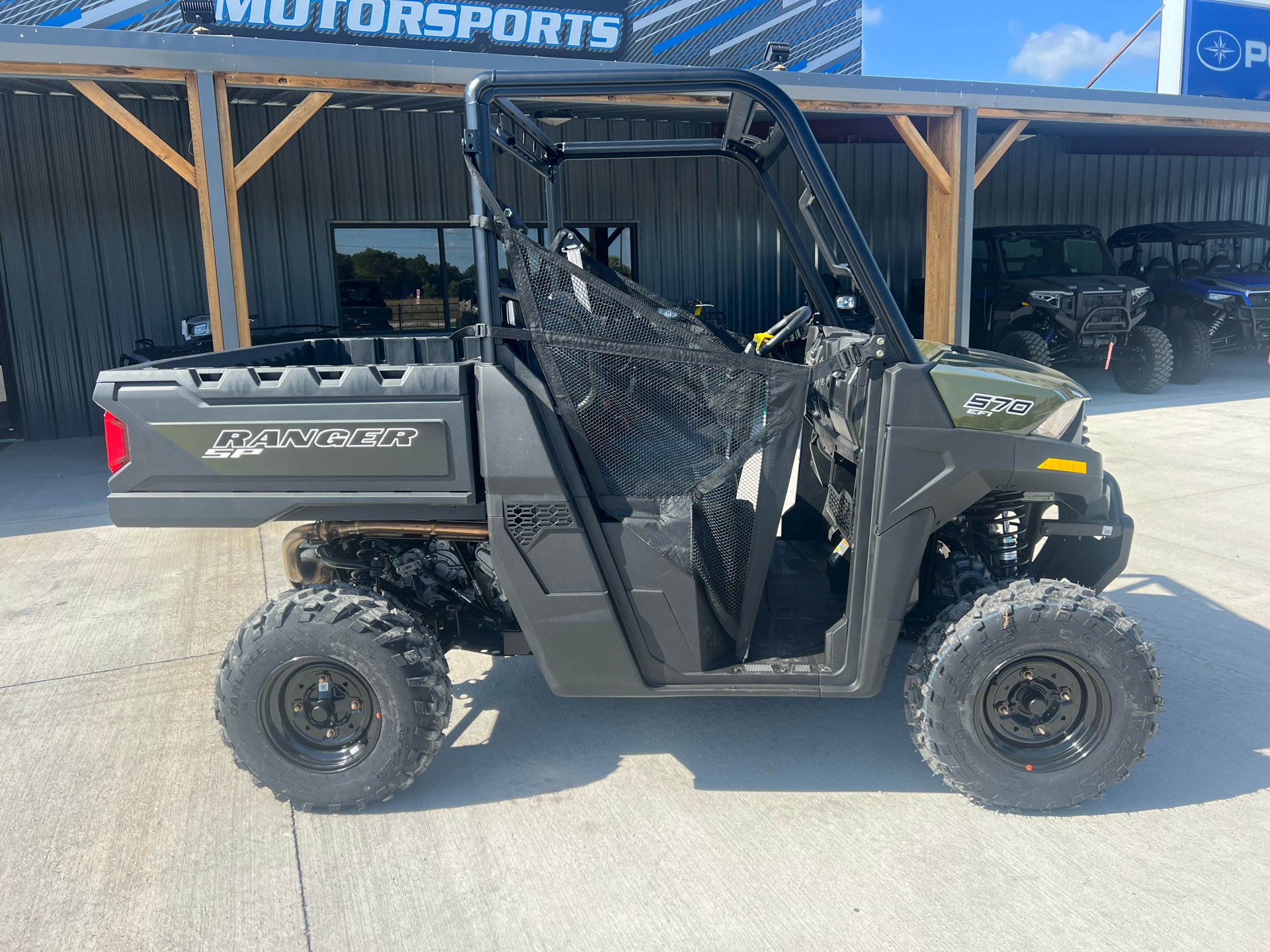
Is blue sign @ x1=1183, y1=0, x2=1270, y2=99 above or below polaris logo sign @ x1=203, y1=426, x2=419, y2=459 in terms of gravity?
above

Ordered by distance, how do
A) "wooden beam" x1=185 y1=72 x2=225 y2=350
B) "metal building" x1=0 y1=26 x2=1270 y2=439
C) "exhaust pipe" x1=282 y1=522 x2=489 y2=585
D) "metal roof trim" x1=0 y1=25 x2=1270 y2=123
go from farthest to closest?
"metal building" x1=0 y1=26 x2=1270 y2=439 < "wooden beam" x1=185 y1=72 x2=225 y2=350 < "metal roof trim" x1=0 y1=25 x2=1270 y2=123 < "exhaust pipe" x1=282 y1=522 x2=489 y2=585

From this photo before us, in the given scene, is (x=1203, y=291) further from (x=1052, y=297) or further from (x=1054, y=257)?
(x=1052, y=297)

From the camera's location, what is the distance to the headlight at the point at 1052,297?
35.6 feet

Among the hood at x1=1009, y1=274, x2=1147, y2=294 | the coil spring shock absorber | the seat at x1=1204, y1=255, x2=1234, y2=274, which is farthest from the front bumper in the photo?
the seat at x1=1204, y1=255, x2=1234, y2=274

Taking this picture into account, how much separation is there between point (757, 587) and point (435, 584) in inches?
44.7

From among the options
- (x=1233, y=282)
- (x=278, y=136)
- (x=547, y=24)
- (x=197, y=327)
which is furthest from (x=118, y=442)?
(x=1233, y=282)

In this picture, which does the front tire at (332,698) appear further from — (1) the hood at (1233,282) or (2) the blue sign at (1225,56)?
(2) the blue sign at (1225,56)

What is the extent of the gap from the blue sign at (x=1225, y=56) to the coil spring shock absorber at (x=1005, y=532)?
1299 cm

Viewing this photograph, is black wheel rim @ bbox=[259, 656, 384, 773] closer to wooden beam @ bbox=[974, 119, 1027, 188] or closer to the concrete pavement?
the concrete pavement

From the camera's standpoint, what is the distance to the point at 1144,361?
1130 centimetres

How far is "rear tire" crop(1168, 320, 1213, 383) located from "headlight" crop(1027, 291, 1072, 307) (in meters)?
1.98

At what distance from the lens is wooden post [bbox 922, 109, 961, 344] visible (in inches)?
375

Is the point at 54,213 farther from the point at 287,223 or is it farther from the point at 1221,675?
the point at 1221,675

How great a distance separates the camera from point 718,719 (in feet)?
→ 11.0
